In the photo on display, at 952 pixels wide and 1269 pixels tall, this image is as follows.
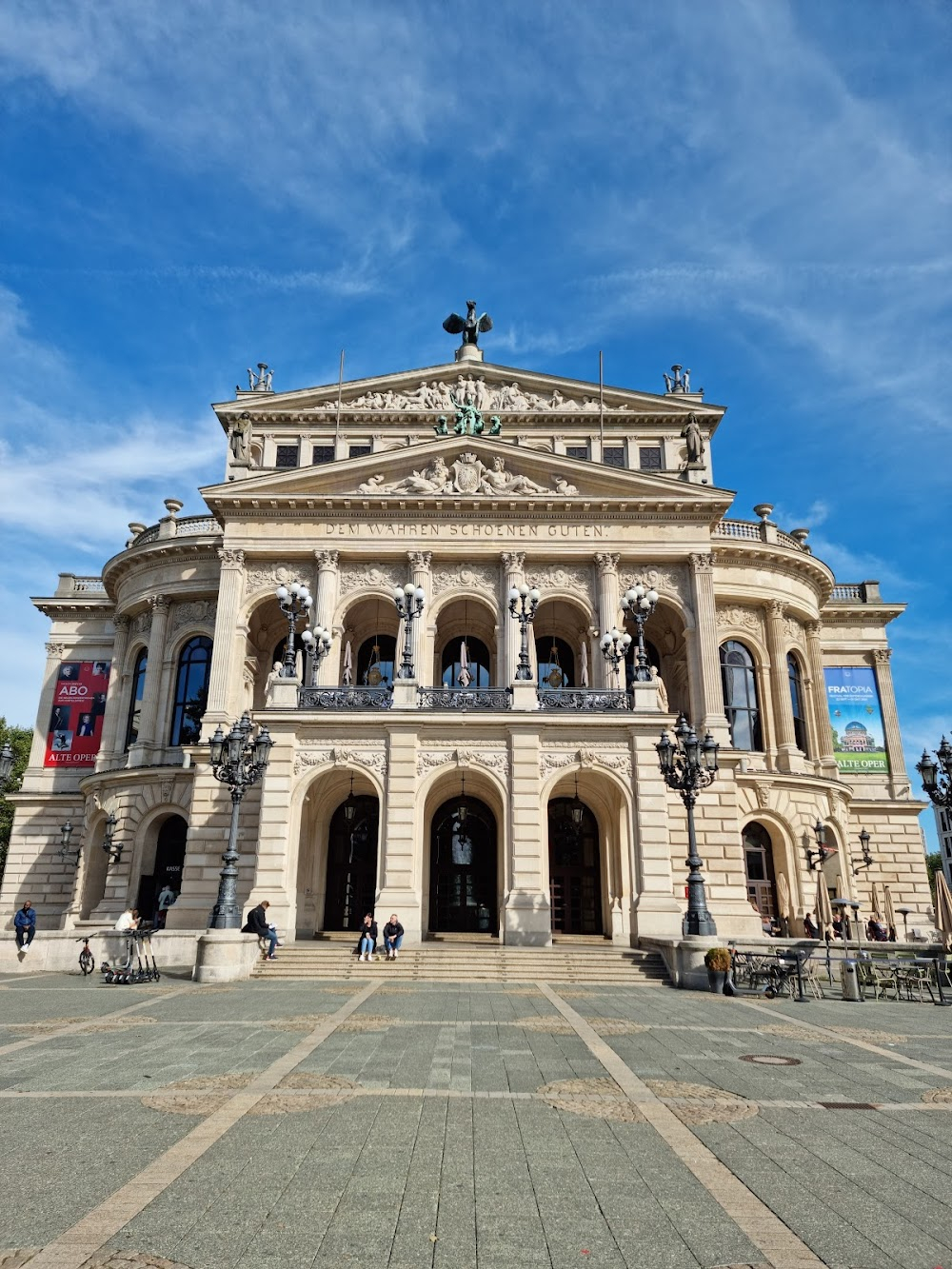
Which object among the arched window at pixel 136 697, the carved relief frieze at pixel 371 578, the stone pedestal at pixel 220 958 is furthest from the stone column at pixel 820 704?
the arched window at pixel 136 697

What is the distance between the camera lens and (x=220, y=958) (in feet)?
65.3

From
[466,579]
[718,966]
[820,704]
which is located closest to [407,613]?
[466,579]

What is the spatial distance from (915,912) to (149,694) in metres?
35.0

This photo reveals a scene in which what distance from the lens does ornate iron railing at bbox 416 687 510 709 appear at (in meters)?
27.7

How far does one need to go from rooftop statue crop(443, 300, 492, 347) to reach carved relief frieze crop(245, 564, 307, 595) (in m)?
17.6

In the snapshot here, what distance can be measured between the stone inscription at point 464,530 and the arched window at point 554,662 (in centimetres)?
529

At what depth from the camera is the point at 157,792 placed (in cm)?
3594

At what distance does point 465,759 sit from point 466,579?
10.3m

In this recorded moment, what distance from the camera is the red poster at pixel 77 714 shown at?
135 ft

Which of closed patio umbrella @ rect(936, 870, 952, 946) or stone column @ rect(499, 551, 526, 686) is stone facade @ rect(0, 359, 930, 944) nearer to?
stone column @ rect(499, 551, 526, 686)

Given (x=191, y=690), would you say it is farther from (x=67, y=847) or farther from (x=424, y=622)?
(x=424, y=622)

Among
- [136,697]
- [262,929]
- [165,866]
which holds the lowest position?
[262,929]

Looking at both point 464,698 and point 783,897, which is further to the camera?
point 783,897

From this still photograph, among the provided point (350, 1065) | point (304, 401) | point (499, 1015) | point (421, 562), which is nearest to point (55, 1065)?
point (350, 1065)
